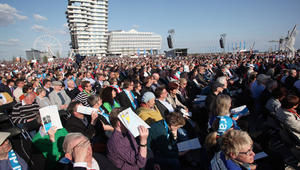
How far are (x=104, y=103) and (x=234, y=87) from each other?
6.05 m

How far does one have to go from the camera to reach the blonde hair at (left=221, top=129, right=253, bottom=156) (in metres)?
1.96

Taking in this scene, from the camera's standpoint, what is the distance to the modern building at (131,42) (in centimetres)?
12369

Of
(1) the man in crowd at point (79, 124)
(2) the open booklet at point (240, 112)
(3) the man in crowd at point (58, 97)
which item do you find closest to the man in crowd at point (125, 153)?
(1) the man in crowd at point (79, 124)

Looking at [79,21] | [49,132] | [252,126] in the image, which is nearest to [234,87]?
[252,126]

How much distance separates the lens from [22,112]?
13.6 feet

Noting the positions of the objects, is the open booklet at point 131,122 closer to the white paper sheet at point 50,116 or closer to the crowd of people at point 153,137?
the crowd of people at point 153,137

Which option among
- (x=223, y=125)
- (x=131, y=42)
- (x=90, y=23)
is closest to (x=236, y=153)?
(x=223, y=125)

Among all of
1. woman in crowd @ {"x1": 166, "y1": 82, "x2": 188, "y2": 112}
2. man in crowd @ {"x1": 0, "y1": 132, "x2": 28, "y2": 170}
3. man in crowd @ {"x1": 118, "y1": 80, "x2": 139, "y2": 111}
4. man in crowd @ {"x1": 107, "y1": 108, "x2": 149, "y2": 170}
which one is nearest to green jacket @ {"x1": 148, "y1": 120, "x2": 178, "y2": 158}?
man in crowd @ {"x1": 107, "y1": 108, "x2": 149, "y2": 170}

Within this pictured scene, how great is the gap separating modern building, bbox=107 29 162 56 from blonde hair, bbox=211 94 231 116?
11476 cm

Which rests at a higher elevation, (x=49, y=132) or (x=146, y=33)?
(x=146, y=33)

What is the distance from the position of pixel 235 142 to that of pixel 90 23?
409 ft

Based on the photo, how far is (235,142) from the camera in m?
1.98

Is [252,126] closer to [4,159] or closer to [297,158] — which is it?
[297,158]

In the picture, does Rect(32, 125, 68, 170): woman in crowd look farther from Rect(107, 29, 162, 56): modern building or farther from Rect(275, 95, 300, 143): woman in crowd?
Rect(107, 29, 162, 56): modern building
